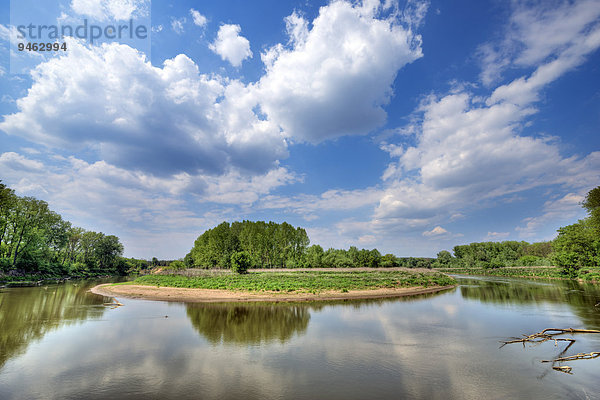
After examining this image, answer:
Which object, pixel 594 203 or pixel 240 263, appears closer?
pixel 594 203

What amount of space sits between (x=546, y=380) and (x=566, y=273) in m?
82.9

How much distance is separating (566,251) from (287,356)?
96.0 metres

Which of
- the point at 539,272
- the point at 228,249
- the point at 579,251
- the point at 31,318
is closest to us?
the point at 31,318

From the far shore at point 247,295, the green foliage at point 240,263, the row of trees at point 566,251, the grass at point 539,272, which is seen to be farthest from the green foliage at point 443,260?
the green foliage at point 240,263

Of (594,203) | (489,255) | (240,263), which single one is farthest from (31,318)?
(489,255)

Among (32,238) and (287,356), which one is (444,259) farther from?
(32,238)

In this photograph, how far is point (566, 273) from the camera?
68500 mm

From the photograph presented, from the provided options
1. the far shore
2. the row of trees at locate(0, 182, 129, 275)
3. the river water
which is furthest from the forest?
the river water

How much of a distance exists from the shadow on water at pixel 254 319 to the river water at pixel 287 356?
149 mm

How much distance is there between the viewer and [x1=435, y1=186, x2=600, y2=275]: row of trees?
52.6 m

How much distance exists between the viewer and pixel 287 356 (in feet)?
49.6

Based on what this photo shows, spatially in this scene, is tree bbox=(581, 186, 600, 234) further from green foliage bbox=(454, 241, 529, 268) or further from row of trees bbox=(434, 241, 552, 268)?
green foliage bbox=(454, 241, 529, 268)

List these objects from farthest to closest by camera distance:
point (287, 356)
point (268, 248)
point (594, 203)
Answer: point (268, 248)
point (594, 203)
point (287, 356)

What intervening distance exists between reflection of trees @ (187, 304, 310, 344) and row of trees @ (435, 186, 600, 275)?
58.6 meters
